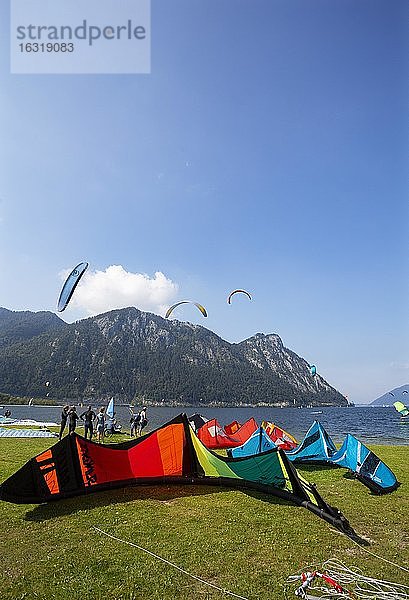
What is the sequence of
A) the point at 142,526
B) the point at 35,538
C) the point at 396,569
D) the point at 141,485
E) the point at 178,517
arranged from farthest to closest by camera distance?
1. the point at 141,485
2. the point at 178,517
3. the point at 142,526
4. the point at 35,538
5. the point at 396,569

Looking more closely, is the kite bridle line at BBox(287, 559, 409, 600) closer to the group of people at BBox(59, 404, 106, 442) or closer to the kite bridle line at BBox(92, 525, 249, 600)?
the kite bridle line at BBox(92, 525, 249, 600)

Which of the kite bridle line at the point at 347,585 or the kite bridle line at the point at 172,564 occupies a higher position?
the kite bridle line at the point at 172,564

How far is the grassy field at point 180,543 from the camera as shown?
6.80 m

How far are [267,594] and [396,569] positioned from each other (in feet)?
9.16

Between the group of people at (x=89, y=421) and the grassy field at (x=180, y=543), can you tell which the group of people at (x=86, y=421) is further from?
the grassy field at (x=180, y=543)

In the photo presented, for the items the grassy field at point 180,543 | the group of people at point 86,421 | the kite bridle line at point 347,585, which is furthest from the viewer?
the group of people at point 86,421

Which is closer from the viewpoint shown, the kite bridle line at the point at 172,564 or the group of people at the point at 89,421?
the kite bridle line at the point at 172,564

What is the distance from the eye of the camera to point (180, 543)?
8523 millimetres

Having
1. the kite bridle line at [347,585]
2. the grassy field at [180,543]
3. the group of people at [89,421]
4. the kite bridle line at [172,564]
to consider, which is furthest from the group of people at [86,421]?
the kite bridle line at [347,585]

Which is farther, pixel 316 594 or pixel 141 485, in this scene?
pixel 141 485

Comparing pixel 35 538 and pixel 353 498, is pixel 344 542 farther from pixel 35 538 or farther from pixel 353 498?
pixel 35 538

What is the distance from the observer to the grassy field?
6.80 metres

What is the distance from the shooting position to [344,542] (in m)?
8.96

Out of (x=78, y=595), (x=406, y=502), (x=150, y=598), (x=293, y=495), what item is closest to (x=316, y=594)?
(x=150, y=598)
